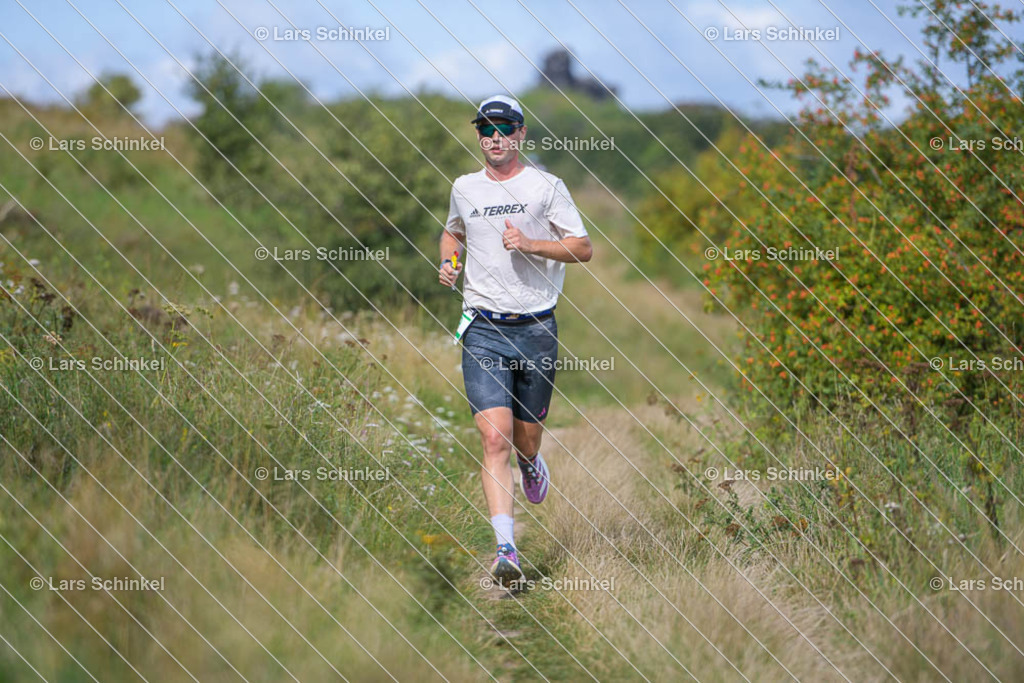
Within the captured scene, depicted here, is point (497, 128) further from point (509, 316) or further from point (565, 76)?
point (565, 76)

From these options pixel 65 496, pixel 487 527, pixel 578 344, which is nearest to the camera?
pixel 65 496

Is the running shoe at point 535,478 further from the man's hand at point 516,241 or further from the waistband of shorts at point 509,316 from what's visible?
the man's hand at point 516,241

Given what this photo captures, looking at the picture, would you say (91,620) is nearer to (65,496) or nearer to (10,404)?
(65,496)

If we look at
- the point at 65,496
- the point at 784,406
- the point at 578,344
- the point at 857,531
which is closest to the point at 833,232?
the point at 784,406

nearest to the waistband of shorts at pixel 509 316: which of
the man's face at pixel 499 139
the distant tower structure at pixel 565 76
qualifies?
the man's face at pixel 499 139

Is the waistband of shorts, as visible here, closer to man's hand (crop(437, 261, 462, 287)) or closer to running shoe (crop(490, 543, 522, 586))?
man's hand (crop(437, 261, 462, 287))

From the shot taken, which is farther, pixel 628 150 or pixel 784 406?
pixel 628 150

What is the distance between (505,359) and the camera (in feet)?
16.9

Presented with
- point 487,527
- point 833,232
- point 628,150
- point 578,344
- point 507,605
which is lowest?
point 628,150

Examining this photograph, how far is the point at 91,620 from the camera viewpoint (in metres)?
3.44

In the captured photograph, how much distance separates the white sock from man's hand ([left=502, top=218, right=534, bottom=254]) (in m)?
1.38

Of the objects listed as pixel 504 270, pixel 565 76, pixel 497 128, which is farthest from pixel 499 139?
pixel 565 76

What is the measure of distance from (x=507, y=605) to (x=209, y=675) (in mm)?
1869

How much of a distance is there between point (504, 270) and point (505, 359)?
19.0 inches
